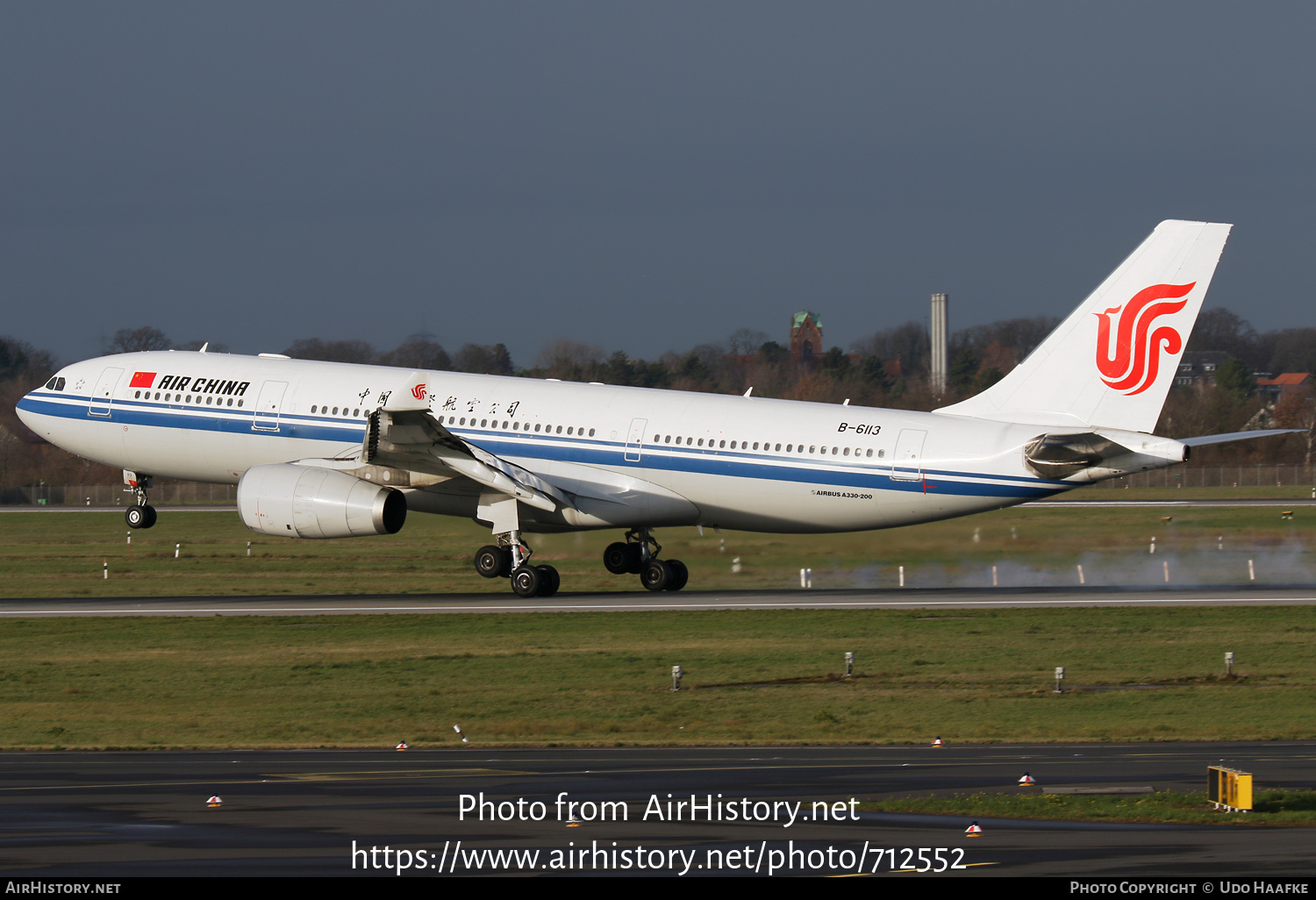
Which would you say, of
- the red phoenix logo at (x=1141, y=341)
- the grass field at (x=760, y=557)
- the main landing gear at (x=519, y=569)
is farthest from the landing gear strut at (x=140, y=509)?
the red phoenix logo at (x=1141, y=341)

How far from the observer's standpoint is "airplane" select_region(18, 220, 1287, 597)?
3591cm

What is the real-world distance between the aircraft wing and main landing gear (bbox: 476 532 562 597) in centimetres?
144

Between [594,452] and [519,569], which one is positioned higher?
[594,452]

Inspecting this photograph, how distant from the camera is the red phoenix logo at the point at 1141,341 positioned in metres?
35.8

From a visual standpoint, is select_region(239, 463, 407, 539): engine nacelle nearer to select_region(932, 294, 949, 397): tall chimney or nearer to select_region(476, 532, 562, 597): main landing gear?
select_region(476, 532, 562, 597): main landing gear

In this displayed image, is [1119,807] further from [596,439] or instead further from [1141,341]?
[596,439]

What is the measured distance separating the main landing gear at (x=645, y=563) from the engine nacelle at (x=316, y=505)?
675cm

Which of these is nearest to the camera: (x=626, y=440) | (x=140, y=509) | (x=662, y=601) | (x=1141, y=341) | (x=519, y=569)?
(x=1141, y=341)

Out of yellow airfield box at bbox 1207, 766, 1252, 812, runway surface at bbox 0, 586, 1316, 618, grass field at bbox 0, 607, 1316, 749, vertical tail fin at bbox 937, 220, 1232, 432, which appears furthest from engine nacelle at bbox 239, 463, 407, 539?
yellow airfield box at bbox 1207, 766, 1252, 812

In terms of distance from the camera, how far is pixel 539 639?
3147cm

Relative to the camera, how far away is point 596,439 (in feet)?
129

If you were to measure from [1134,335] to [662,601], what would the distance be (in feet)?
43.7

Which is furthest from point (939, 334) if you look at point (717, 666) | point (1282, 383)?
point (717, 666)

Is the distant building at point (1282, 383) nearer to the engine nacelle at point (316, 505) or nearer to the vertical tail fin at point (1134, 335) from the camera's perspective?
the vertical tail fin at point (1134, 335)
